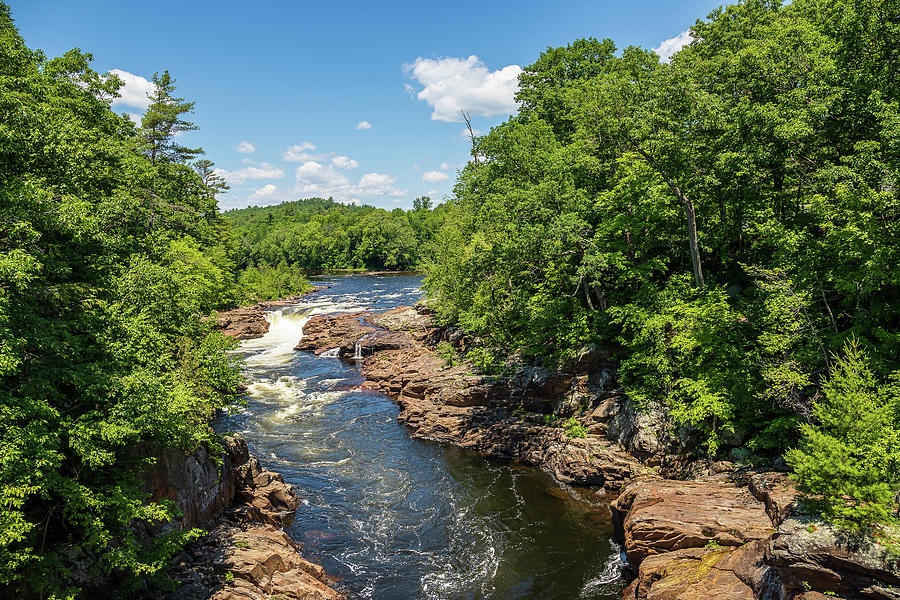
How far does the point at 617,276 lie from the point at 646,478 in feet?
30.9

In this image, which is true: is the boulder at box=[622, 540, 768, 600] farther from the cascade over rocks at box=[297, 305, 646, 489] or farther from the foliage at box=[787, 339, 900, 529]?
the cascade over rocks at box=[297, 305, 646, 489]

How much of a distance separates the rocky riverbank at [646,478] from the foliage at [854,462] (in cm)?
57

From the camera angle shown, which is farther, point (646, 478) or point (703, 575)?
point (646, 478)

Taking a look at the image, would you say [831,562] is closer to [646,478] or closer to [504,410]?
[646,478]

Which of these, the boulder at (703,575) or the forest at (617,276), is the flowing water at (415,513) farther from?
the forest at (617,276)

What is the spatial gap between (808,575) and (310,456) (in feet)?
59.6

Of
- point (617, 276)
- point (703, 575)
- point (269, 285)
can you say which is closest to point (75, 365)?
point (703, 575)

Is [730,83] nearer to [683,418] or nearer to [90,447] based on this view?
[683,418]

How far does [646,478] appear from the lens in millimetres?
16312

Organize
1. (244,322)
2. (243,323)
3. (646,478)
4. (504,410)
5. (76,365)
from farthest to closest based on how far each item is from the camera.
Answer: (244,322), (243,323), (504,410), (646,478), (76,365)

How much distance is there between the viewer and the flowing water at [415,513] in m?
13.5

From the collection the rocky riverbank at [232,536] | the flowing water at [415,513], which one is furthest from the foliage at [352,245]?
the rocky riverbank at [232,536]

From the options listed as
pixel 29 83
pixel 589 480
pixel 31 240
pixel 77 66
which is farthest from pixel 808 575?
pixel 77 66

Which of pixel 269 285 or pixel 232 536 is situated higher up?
pixel 269 285
